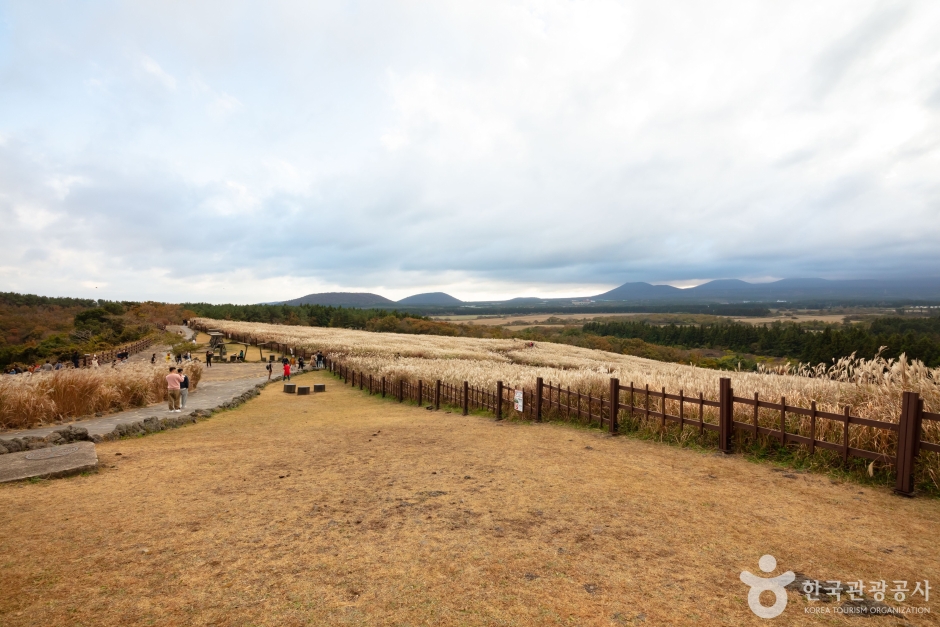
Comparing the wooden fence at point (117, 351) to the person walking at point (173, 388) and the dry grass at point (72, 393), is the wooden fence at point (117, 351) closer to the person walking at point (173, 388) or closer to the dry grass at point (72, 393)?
the dry grass at point (72, 393)

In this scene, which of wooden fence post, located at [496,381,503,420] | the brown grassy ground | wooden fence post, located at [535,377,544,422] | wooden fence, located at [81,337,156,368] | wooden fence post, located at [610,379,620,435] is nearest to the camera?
the brown grassy ground

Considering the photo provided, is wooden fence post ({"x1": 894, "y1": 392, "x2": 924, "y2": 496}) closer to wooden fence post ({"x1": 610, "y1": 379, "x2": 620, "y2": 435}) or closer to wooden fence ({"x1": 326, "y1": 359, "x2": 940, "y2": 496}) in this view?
wooden fence ({"x1": 326, "y1": 359, "x2": 940, "y2": 496})

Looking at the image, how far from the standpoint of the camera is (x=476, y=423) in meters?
13.3

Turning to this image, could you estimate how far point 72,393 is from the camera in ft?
45.3

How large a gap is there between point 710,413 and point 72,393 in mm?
17535

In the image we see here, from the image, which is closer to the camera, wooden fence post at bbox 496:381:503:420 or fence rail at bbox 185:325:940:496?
fence rail at bbox 185:325:940:496

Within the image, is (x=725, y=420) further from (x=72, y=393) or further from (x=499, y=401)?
(x=72, y=393)

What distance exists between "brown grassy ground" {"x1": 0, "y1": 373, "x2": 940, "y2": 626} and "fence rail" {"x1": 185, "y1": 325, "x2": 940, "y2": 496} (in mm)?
736

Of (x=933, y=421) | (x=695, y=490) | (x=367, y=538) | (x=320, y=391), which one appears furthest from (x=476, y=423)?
(x=320, y=391)

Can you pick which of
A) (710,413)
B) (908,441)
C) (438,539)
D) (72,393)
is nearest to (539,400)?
(710,413)

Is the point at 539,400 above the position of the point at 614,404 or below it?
below

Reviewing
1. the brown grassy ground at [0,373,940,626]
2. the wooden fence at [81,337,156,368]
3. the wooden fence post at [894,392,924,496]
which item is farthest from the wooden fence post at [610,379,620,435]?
the wooden fence at [81,337,156,368]

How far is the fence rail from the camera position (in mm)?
6547

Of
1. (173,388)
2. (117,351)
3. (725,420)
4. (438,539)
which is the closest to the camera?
(438,539)
